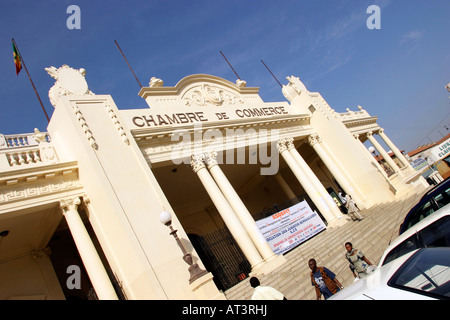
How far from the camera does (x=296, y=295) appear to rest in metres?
7.82

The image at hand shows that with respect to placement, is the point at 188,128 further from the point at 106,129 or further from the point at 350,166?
the point at 350,166

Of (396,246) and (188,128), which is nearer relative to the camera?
(396,246)

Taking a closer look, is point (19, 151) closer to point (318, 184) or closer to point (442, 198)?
point (442, 198)

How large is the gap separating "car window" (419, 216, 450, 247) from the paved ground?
4.46 meters

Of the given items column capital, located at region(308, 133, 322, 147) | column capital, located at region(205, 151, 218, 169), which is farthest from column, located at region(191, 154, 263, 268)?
column capital, located at region(308, 133, 322, 147)

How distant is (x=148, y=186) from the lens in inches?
367

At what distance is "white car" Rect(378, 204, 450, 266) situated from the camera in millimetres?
3531
